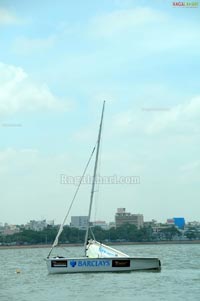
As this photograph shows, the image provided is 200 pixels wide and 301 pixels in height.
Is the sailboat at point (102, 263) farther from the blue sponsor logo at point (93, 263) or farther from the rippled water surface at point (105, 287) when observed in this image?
the rippled water surface at point (105, 287)

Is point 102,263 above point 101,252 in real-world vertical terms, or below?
below

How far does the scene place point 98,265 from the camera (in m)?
51.8

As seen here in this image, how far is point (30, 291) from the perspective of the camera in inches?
1718

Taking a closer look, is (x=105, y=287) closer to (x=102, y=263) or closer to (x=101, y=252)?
(x=102, y=263)

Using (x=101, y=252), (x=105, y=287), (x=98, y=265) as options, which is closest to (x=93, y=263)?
(x=98, y=265)

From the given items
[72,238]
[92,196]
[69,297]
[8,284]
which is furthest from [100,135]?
[72,238]

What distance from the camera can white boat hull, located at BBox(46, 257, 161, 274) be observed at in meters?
51.8

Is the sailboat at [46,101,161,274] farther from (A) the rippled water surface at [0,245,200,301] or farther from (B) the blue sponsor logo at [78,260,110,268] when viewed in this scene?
(A) the rippled water surface at [0,245,200,301]

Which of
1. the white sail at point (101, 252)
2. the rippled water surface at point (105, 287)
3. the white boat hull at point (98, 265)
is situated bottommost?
the rippled water surface at point (105, 287)

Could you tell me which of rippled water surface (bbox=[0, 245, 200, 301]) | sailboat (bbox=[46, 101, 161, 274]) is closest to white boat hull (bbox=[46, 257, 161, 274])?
sailboat (bbox=[46, 101, 161, 274])

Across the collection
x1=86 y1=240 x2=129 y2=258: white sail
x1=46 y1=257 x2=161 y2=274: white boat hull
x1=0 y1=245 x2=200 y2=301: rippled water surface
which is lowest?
x1=0 y1=245 x2=200 y2=301: rippled water surface

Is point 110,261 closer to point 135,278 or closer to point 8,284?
point 135,278

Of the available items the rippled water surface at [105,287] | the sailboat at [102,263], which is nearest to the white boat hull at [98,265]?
the sailboat at [102,263]

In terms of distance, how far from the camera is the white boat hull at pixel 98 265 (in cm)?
5175
